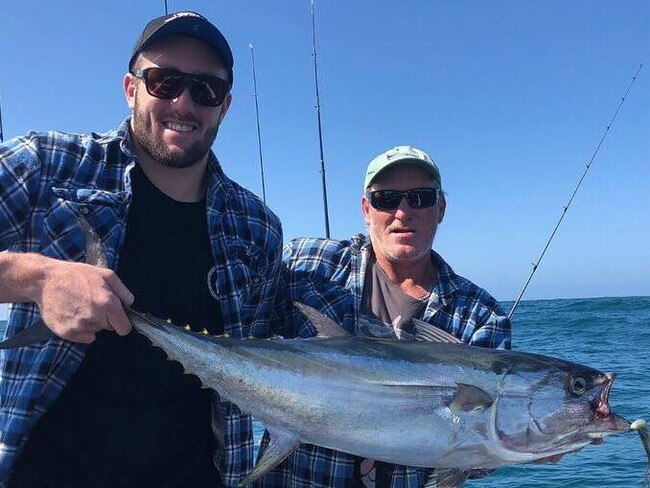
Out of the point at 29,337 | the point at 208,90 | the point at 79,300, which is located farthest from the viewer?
the point at 208,90

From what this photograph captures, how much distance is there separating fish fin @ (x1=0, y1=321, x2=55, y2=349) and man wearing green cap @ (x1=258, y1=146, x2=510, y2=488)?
5.13 feet

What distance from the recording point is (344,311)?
148 inches

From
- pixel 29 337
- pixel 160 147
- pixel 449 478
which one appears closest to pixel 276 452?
pixel 449 478

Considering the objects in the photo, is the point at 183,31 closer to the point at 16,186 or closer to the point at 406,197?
the point at 16,186

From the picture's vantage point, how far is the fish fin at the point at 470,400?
106 inches

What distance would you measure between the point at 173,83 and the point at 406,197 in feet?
5.29

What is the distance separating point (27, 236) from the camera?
2846 millimetres

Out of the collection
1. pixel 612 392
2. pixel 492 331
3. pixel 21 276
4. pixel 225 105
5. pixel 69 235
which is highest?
pixel 225 105

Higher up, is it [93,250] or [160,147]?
[160,147]

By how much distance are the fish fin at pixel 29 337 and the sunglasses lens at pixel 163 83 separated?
4.22ft

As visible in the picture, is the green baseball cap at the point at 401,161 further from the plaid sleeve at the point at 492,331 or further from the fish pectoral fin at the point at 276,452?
the fish pectoral fin at the point at 276,452

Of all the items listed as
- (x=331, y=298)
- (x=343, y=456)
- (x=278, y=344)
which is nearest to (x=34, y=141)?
(x=278, y=344)

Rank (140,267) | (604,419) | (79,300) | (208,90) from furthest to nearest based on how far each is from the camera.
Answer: (208,90), (140,267), (604,419), (79,300)

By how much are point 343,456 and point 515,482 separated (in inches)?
184
